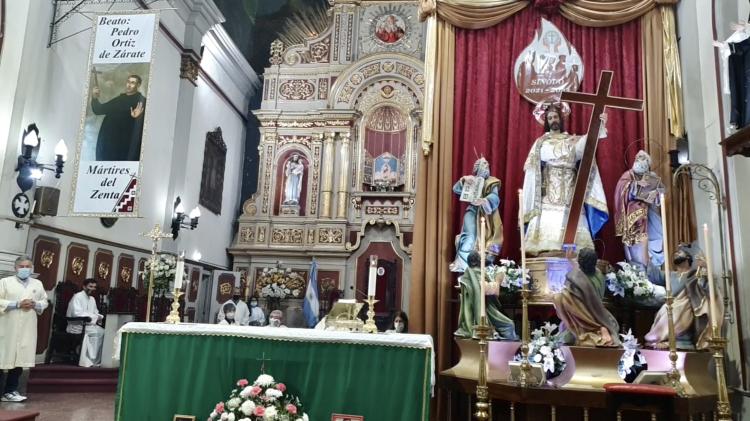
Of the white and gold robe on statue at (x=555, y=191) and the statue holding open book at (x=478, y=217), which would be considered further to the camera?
the statue holding open book at (x=478, y=217)

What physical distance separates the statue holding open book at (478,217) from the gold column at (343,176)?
9.37 meters

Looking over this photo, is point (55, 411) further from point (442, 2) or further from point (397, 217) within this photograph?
point (397, 217)

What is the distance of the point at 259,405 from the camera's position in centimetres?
466

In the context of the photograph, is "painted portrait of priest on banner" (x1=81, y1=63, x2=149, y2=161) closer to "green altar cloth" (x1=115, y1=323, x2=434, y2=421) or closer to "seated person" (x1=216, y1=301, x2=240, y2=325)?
"green altar cloth" (x1=115, y1=323, x2=434, y2=421)

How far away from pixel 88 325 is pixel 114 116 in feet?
12.2

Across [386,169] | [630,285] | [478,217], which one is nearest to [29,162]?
[478,217]

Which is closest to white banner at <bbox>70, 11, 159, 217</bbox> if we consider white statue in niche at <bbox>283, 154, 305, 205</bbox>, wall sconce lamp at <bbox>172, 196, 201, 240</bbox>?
wall sconce lamp at <bbox>172, 196, 201, 240</bbox>

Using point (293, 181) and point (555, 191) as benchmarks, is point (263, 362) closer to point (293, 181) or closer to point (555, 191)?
point (555, 191)

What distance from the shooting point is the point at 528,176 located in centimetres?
732

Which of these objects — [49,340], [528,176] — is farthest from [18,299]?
[528,176]

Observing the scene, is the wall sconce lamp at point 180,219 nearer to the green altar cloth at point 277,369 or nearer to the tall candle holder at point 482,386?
the green altar cloth at point 277,369

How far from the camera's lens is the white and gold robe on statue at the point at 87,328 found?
9.59 meters

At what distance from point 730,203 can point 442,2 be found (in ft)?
15.0

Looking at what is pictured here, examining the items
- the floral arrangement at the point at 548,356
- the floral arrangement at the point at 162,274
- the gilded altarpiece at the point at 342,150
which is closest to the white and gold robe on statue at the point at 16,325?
the floral arrangement at the point at 162,274
